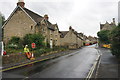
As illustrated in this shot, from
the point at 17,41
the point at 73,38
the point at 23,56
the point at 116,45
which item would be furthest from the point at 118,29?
the point at 73,38

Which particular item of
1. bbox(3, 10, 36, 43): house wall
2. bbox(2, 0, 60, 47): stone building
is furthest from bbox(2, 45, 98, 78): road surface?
bbox(3, 10, 36, 43): house wall

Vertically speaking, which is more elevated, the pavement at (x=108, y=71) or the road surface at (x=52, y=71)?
the pavement at (x=108, y=71)

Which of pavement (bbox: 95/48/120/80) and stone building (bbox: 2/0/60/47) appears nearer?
pavement (bbox: 95/48/120/80)

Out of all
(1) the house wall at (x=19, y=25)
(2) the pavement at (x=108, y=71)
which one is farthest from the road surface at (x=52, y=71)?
(1) the house wall at (x=19, y=25)

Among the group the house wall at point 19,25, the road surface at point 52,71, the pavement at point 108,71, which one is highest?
the house wall at point 19,25

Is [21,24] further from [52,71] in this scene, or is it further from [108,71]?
[108,71]

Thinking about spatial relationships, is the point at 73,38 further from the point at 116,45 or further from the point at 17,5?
the point at 116,45

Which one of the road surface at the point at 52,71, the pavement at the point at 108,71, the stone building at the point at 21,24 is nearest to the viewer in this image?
the pavement at the point at 108,71

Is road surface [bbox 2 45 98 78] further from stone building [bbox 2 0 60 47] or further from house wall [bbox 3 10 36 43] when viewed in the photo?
house wall [bbox 3 10 36 43]

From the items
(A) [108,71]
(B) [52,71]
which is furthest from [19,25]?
(A) [108,71]

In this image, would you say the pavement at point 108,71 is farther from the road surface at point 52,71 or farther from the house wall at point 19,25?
the house wall at point 19,25

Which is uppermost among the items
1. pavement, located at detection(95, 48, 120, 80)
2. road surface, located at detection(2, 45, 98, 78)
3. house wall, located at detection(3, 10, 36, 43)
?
house wall, located at detection(3, 10, 36, 43)

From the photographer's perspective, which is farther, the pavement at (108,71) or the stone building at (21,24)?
the stone building at (21,24)

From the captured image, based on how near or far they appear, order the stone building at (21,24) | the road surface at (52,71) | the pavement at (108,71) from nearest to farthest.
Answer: the pavement at (108,71), the road surface at (52,71), the stone building at (21,24)
